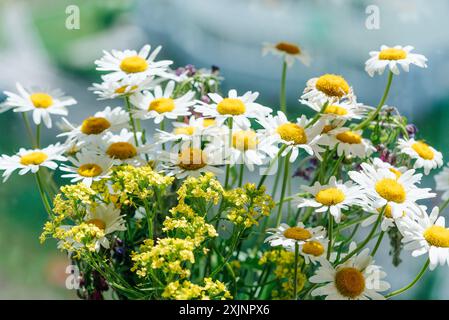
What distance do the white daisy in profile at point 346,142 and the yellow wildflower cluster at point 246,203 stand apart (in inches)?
4.2

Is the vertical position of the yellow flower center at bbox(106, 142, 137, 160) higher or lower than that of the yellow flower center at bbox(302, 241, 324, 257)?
higher

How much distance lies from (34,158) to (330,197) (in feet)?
1.13

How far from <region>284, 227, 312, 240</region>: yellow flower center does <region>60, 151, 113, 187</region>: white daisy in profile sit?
0.67ft

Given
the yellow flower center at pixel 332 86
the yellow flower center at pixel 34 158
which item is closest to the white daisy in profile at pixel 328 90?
the yellow flower center at pixel 332 86

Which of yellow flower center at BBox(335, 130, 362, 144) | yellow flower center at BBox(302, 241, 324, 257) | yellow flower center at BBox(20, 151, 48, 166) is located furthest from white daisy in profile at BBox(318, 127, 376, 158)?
yellow flower center at BBox(20, 151, 48, 166)

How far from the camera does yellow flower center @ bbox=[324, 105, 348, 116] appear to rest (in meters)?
Result: 0.70

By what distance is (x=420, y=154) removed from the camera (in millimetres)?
722

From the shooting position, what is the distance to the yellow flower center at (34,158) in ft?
2.36

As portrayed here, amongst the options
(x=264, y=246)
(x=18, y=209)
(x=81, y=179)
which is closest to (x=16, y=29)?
(x=18, y=209)

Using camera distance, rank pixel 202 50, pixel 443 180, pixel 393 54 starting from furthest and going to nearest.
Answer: pixel 202 50 → pixel 443 180 → pixel 393 54

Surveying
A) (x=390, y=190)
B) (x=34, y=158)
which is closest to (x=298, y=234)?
(x=390, y=190)

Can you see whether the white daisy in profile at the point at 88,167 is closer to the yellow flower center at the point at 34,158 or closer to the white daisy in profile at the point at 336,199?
the yellow flower center at the point at 34,158

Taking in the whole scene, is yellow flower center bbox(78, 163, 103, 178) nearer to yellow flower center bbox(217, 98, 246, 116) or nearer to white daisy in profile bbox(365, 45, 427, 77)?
yellow flower center bbox(217, 98, 246, 116)

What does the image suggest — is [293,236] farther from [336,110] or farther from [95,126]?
[95,126]
